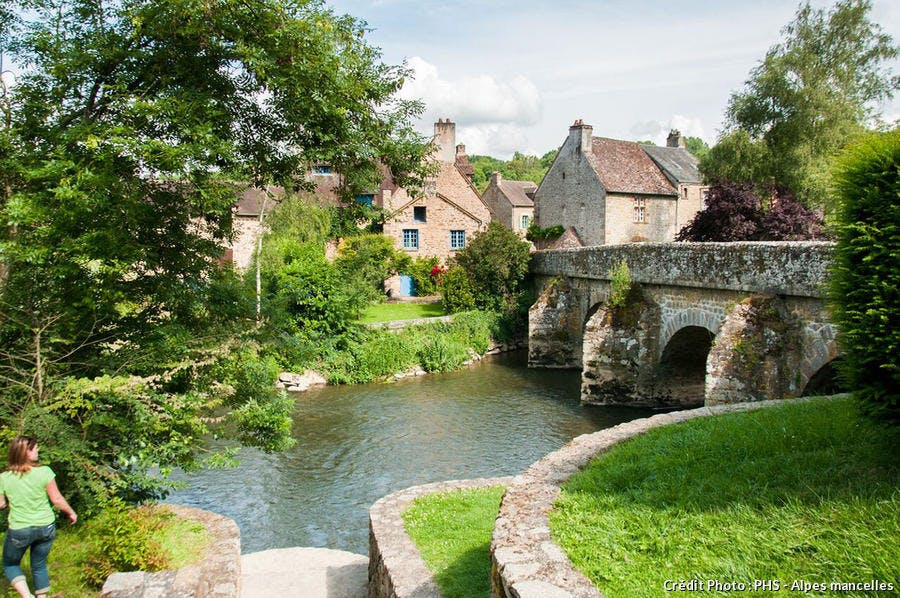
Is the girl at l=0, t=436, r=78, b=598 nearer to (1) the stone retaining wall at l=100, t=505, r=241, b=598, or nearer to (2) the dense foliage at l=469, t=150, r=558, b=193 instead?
(1) the stone retaining wall at l=100, t=505, r=241, b=598

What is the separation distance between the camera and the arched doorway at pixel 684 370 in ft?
55.8

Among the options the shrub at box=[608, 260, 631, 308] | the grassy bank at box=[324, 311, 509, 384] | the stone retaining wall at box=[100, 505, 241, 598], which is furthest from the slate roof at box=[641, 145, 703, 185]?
the stone retaining wall at box=[100, 505, 241, 598]

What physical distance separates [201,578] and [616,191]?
30406 mm

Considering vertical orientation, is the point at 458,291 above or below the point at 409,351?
above

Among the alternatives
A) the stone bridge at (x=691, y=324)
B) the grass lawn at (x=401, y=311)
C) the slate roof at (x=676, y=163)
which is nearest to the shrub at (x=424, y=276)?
the grass lawn at (x=401, y=311)

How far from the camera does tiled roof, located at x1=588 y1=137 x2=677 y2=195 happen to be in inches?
1307

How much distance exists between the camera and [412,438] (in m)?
15.1

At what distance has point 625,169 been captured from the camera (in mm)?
34188

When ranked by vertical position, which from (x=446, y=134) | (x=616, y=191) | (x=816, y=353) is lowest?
(x=816, y=353)

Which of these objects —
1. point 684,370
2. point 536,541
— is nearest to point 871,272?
point 536,541

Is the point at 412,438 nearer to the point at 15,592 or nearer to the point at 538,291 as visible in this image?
the point at 15,592

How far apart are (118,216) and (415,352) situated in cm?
1693

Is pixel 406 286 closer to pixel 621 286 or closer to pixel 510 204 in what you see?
pixel 510 204

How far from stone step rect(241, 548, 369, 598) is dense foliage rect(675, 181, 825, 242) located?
19208 millimetres
